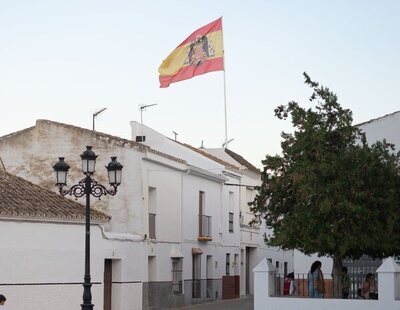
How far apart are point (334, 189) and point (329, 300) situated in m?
2.42

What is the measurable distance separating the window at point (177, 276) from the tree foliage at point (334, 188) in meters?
14.2

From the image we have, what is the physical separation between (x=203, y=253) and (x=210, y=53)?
8.50 m

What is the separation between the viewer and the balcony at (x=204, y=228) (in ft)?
120

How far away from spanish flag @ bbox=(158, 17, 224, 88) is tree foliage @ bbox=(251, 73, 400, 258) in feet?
45.8

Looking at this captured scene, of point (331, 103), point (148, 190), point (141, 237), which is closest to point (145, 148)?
point (148, 190)

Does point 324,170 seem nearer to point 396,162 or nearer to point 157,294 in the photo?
point 396,162

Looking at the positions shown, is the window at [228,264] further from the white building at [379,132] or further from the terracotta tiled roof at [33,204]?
the terracotta tiled roof at [33,204]

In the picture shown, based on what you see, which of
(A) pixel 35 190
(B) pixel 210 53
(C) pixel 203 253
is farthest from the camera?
(C) pixel 203 253

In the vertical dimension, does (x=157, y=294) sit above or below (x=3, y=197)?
below

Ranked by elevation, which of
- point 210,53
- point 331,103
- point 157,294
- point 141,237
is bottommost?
point 157,294

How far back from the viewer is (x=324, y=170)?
18.9 m

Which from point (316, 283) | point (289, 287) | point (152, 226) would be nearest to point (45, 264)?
point (289, 287)

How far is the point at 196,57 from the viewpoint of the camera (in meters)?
34.1

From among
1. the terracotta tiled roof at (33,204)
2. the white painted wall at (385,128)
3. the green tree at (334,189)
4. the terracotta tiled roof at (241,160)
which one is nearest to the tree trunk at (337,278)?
the green tree at (334,189)
